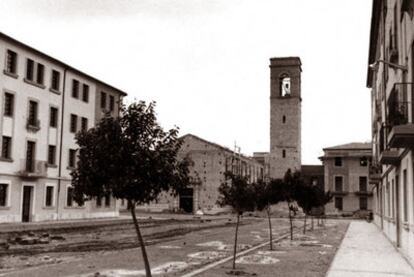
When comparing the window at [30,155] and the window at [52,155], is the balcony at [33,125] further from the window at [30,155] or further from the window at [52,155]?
the window at [52,155]

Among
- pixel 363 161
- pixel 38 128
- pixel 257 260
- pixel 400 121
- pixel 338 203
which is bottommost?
pixel 257 260

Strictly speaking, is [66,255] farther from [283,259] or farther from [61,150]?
[61,150]

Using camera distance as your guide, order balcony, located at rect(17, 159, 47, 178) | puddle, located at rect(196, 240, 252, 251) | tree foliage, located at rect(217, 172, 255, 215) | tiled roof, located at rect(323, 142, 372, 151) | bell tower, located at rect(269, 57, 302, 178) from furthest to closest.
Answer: tiled roof, located at rect(323, 142, 372, 151) → bell tower, located at rect(269, 57, 302, 178) → balcony, located at rect(17, 159, 47, 178) → puddle, located at rect(196, 240, 252, 251) → tree foliage, located at rect(217, 172, 255, 215)

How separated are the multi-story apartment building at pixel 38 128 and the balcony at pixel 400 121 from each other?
2369 cm

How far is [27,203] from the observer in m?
33.0

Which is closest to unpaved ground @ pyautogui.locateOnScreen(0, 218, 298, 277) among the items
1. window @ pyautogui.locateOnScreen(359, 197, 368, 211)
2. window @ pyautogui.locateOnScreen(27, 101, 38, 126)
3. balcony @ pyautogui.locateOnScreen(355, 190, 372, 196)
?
window @ pyautogui.locateOnScreen(27, 101, 38, 126)

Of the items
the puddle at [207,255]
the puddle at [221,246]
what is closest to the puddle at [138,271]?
the puddle at [207,255]

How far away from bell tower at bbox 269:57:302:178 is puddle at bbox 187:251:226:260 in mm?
48651

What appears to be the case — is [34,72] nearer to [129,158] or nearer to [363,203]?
[129,158]

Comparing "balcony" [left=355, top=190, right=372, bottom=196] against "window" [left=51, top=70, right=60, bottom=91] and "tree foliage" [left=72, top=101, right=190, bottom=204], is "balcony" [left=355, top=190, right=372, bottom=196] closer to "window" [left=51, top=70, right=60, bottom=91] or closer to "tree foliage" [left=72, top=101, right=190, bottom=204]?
"window" [left=51, top=70, right=60, bottom=91]

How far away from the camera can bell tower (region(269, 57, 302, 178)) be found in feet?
213

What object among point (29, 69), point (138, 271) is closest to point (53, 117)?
point (29, 69)

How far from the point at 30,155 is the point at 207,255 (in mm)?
21106

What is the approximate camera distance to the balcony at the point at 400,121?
36.4 ft
